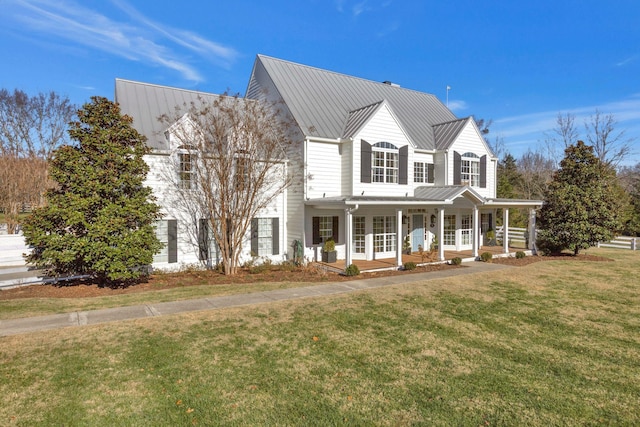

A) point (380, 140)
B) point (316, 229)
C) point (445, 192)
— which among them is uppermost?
point (380, 140)

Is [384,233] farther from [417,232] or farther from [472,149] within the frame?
[472,149]

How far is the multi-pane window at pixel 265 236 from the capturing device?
1644 centimetres

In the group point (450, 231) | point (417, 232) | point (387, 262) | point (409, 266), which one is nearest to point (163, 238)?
point (387, 262)

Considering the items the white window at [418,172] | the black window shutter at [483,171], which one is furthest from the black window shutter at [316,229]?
the black window shutter at [483,171]

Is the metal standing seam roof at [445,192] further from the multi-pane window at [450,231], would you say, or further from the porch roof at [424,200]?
the multi-pane window at [450,231]

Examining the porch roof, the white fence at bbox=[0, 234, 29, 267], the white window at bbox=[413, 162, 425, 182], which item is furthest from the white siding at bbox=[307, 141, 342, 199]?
the white fence at bbox=[0, 234, 29, 267]

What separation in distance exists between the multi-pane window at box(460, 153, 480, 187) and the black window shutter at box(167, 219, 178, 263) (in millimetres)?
15196

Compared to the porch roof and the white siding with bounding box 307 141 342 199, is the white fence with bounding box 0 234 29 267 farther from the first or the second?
the white siding with bounding box 307 141 342 199

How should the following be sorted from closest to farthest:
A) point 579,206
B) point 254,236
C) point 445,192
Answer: point 254,236 → point 445,192 → point 579,206

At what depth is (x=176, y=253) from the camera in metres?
14.8

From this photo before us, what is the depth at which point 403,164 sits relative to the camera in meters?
18.0

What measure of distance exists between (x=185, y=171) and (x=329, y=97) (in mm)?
9231

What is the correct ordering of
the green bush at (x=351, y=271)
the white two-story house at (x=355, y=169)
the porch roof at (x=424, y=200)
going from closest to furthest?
the green bush at (x=351, y=271)
the porch roof at (x=424, y=200)
the white two-story house at (x=355, y=169)

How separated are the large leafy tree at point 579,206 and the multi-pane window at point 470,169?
4048 mm
